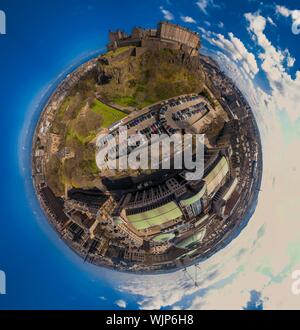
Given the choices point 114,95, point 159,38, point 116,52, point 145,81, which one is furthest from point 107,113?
point 159,38

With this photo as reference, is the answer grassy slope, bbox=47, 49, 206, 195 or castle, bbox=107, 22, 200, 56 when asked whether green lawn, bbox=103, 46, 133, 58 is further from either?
grassy slope, bbox=47, 49, 206, 195

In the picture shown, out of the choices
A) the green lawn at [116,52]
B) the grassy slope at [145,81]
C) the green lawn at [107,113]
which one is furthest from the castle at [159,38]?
the green lawn at [107,113]

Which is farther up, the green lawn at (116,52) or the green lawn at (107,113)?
the green lawn at (116,52)

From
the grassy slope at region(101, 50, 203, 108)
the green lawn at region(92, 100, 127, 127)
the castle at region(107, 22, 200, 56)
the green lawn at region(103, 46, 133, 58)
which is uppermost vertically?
the castle at region(107, 22, 200, 56)

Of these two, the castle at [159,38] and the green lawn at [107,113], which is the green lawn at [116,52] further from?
the green lawn at [107,113]

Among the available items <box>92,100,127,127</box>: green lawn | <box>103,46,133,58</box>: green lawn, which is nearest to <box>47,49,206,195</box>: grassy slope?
<box>92,100,127,127</box>: green lawn
